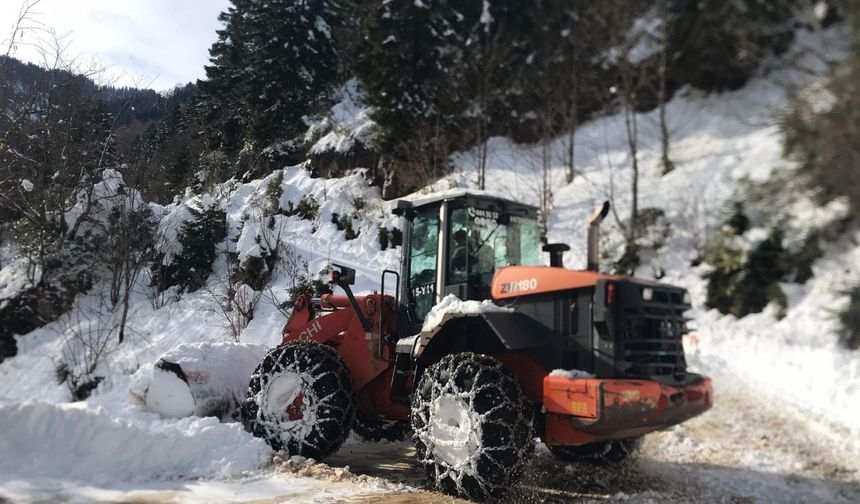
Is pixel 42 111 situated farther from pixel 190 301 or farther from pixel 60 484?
pixel 60 484

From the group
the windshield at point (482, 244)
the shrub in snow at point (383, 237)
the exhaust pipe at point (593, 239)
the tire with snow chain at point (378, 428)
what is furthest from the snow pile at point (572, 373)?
the shrub in snow at point (383, 237)

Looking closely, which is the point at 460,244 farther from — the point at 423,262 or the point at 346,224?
the point at 346,224

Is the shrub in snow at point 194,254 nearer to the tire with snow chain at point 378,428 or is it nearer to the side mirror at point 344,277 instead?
the tire with snow chain at point 378,428

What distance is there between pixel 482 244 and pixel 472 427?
5.42 ft

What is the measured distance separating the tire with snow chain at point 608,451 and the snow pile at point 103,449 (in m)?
2.82

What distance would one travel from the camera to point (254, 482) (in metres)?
3.97

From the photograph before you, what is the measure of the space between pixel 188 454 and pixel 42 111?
8.79 metres

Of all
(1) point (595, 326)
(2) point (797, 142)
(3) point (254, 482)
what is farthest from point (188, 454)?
(2) point (797, 142)

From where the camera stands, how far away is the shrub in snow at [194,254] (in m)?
11.9

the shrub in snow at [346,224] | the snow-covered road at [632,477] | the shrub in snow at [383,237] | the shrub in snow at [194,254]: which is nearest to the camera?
the snow-covered road at [632,477]

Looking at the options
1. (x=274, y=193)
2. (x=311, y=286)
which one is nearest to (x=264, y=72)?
(x=274, y=193)

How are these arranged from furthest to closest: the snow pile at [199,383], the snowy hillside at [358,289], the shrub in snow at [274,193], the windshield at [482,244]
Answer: the shrub in snow at [274,193]
the snow pile at [199,383]
the windshield at [482,244]
the snowy hillside at [358,289]

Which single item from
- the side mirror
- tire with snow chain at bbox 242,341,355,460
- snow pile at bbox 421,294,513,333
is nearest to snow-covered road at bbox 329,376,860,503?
tire with snow chain at bbox 242,341,355,460

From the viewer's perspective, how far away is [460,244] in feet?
15.1
